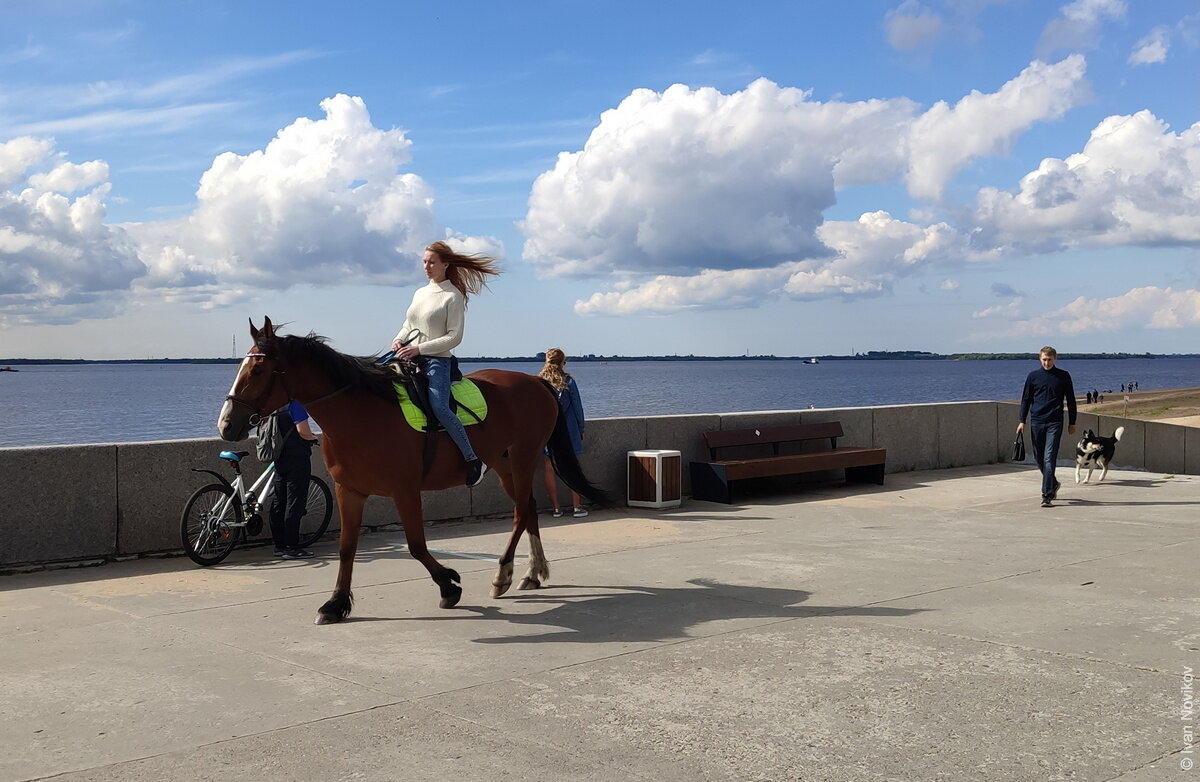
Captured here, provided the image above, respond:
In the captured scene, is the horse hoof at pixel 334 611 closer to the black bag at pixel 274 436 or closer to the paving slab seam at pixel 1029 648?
the black bag at pixel 274 436

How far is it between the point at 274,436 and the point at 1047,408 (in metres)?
A: 9.02

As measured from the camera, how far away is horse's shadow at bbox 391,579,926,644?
Result: 7.18 meters

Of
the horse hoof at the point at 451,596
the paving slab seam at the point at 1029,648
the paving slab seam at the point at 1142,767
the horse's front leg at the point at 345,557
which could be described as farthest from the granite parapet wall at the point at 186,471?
the paving slab seam at the point at 1142,767

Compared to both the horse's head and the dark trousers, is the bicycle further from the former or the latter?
the horse's head

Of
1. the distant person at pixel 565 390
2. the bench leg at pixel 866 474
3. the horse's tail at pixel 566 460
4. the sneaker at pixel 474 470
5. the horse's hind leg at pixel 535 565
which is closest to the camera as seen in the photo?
the sneaker at pixel 474 470

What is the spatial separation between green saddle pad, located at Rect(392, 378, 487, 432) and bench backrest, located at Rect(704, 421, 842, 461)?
6.64 metres

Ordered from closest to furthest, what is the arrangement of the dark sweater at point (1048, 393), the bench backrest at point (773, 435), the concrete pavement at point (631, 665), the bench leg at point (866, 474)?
the concrete pavement at point (631, 665) < the dark sweater at point (1048, 393) < the bench backrest at point (773, 435) < the bench leg at point (866, 474)

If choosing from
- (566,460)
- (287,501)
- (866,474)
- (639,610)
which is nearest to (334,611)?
(639,610)

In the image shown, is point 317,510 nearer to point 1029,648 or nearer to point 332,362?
point 332,362

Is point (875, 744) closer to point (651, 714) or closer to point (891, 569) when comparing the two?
point (651, 714)

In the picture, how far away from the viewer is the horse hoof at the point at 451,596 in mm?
7926

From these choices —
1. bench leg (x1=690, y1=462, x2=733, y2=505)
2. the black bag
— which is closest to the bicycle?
the black bag

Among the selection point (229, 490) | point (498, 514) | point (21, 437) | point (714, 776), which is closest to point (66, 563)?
point (229, 490)

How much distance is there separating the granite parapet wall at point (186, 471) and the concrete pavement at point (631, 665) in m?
0.45
